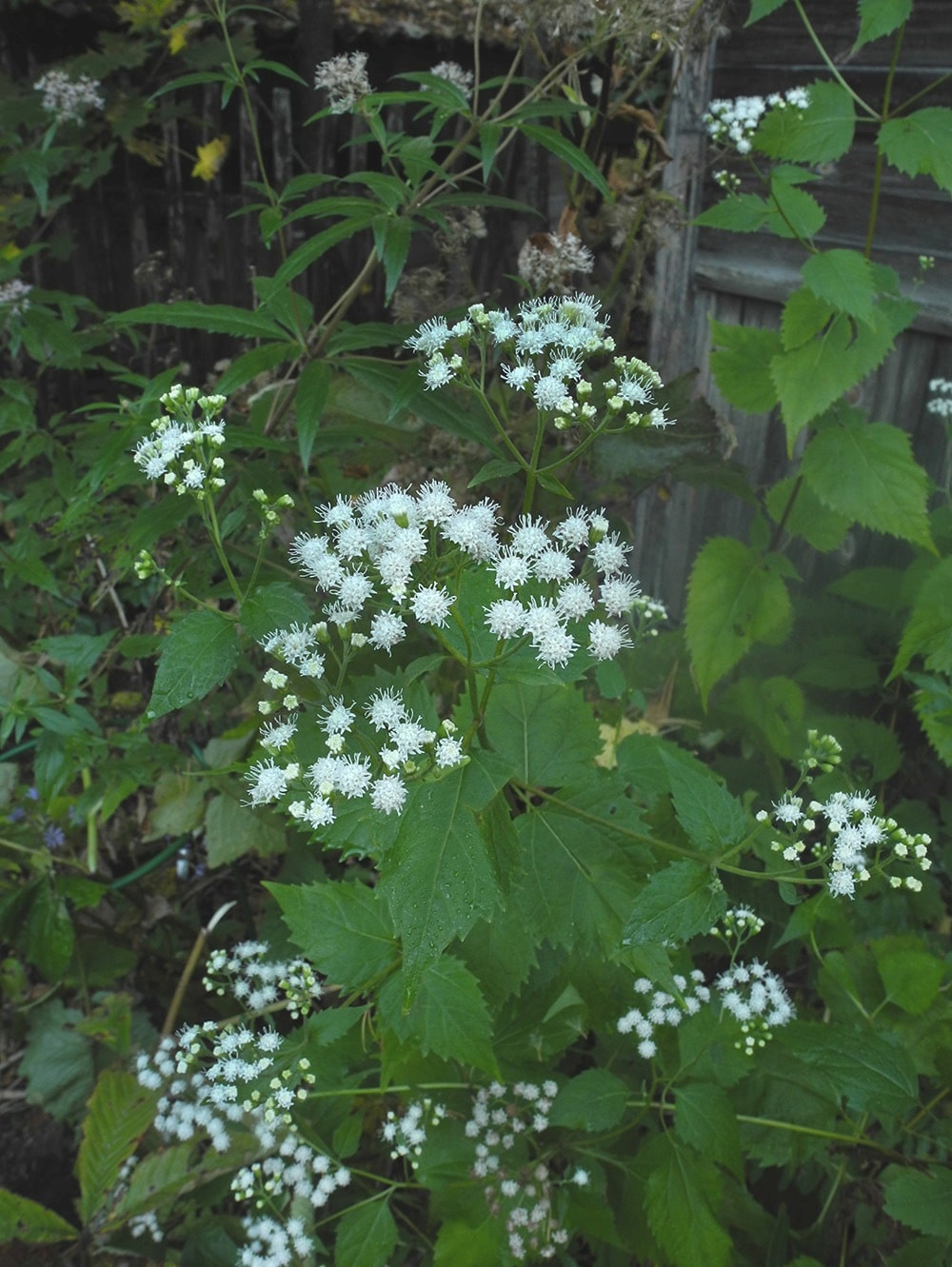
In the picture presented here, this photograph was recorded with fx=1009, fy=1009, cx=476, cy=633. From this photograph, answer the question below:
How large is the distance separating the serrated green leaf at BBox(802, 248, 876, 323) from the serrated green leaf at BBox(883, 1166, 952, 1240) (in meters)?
1.57

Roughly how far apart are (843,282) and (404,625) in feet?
4.37

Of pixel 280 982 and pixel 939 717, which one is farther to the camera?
pixel 939 717

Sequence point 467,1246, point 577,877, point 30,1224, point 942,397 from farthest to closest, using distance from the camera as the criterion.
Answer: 1. point 942,397
2. point 30,1224
3. point 467,1246
4. point 577,877

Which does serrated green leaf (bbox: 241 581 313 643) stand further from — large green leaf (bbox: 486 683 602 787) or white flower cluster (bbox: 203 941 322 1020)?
white flower cluster (bbox: 203 941 322 1020)

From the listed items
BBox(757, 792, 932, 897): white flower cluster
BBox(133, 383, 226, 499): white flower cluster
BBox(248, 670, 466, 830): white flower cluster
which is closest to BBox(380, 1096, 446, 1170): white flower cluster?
BBox(248, 670, 466, 830): white flower cluster

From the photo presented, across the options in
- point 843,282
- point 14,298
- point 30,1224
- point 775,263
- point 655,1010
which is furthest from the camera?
point 775,263

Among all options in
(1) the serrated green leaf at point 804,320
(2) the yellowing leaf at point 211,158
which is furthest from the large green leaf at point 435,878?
(2) the yellowing leaf at point 211,158

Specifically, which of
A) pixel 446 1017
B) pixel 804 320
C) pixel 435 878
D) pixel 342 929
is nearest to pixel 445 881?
pixel 435 878

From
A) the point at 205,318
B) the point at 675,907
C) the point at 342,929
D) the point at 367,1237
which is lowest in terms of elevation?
the point at 367,1237

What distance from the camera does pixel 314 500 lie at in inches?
103

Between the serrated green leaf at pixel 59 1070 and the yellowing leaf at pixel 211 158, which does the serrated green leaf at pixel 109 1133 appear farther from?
the yellowing leaf at pixel 211 158

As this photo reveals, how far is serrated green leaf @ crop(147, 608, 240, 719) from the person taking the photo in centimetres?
125

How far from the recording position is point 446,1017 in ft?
4.88

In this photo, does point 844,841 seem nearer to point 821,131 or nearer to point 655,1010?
point 655,1010
